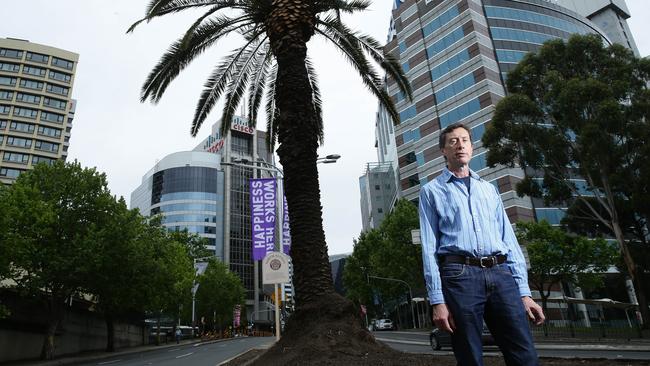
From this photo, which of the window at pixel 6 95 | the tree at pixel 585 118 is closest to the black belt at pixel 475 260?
the tree at pixel 585 118

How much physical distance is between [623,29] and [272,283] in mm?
112250

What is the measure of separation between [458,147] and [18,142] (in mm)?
82716

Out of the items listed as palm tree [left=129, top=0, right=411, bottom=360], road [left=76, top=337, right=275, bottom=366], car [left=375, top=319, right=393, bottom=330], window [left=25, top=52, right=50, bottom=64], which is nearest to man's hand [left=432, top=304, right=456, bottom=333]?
palm tree [left=129, top=0, right=411, bottom=360]

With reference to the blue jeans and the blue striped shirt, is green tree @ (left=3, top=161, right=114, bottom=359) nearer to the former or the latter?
the blue striped shirt

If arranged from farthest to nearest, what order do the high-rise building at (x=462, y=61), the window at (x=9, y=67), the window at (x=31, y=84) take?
the window at (x=31, y=84)
the window at (x=9, y=67)
the high-rise building at (x=462, y=61)

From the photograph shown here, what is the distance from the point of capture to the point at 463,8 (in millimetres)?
52656

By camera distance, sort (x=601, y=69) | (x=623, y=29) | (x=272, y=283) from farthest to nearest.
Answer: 1. (x=623, y=29)
2. (x=601, y=69)
3. (x=272, y=283)

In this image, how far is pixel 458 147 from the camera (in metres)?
3.10

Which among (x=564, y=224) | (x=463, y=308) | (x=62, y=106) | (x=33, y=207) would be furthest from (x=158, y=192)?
(x=463, y=308)

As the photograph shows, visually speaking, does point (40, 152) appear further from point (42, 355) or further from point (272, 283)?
point (272, 283)

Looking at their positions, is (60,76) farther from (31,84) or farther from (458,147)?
(458,147)

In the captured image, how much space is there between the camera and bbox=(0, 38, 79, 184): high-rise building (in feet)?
228

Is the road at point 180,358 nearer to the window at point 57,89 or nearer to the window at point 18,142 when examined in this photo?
the window at point 18,142

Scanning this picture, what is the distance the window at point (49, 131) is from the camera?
7204 centimetres
